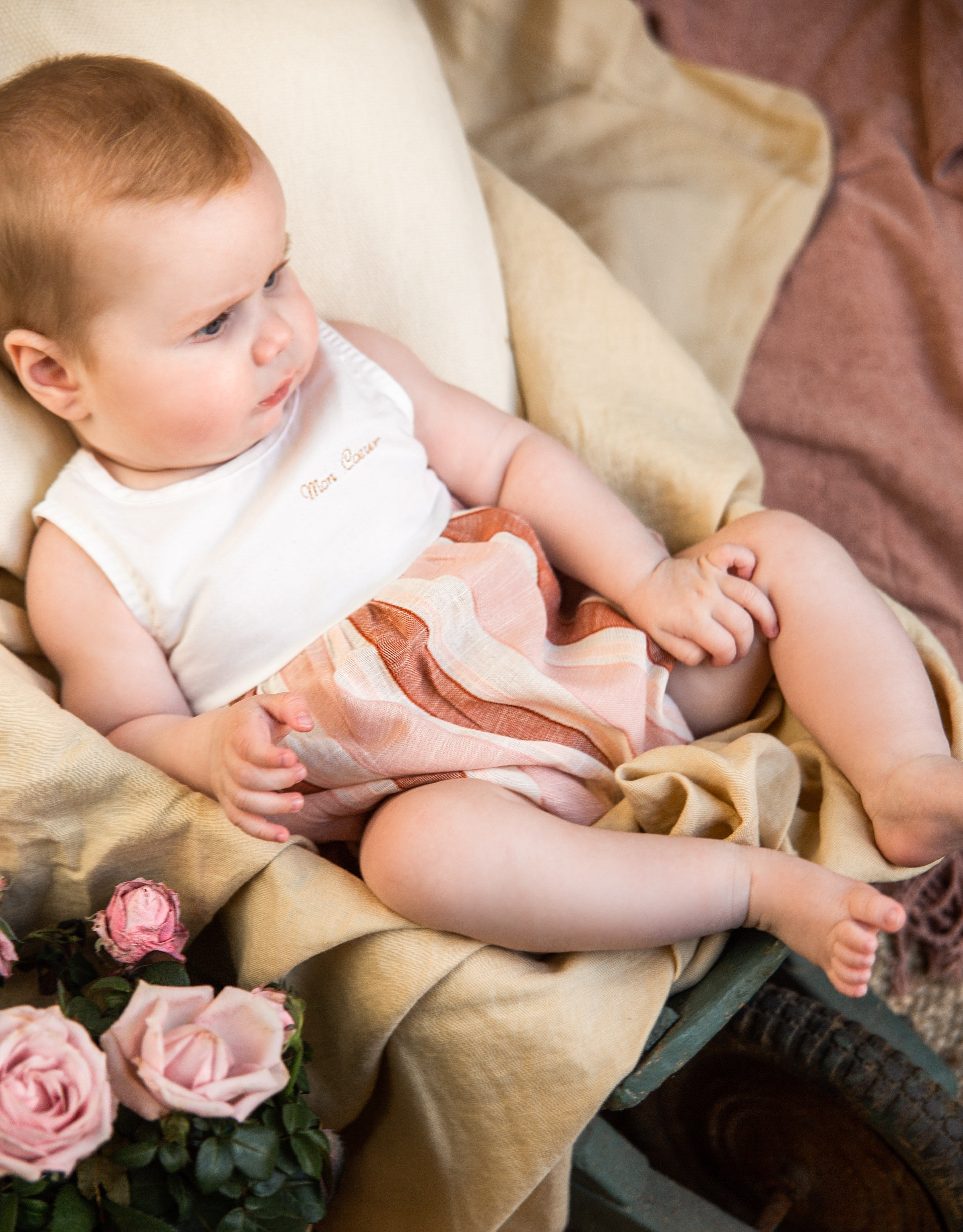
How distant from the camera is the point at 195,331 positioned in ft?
2.53

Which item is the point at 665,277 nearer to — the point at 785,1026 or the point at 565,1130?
the point at 785,1026

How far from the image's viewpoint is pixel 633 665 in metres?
0.85

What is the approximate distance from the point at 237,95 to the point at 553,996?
33.0 inches

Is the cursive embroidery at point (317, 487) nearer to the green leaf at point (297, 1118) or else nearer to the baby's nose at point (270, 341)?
the baby's nose at point (270, 341)

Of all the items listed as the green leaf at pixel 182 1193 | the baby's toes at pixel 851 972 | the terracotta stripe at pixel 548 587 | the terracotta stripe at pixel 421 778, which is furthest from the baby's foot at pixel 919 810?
the green leaf at pixel 182 1193

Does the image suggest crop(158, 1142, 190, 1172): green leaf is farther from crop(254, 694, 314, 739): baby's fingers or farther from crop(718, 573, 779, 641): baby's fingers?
crop(718, 573, 779, 641): baby's fingers

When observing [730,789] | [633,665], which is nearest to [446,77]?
[633,665]

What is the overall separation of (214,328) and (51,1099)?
21.1 inches

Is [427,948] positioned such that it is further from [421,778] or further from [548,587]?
[548,587]

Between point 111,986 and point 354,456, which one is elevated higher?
point 354,456

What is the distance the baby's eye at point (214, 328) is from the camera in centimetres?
78

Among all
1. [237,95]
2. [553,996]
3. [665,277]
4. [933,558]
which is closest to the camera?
[553,996]

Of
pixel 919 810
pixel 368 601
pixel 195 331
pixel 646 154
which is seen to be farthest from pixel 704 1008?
pixel 646 154

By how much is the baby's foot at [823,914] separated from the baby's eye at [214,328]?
56 centimetres
